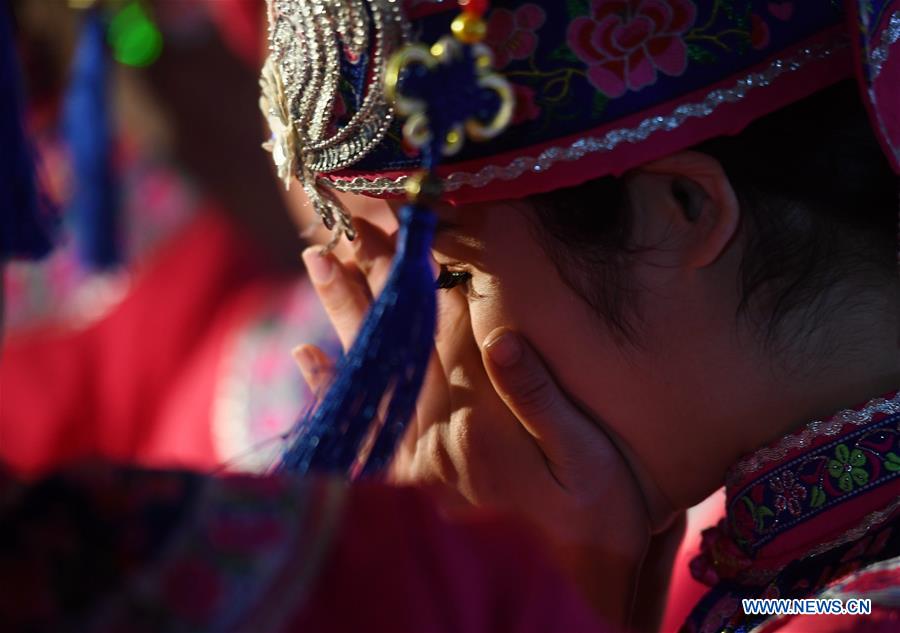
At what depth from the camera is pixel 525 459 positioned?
1.21 m

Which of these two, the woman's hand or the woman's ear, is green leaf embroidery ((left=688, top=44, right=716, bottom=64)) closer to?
the woman's ear

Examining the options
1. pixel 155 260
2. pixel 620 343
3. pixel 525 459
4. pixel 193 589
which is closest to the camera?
pixel 193 589

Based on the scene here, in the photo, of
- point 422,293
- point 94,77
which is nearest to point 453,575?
point 422,293

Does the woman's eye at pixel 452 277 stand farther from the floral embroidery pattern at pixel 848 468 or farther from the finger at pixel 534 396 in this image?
the floral embroidery pattern at pixel 848 468

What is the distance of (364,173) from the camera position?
1.10m

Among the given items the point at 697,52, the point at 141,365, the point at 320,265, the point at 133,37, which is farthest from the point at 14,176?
the point at 133,37

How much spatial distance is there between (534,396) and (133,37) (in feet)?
7.41

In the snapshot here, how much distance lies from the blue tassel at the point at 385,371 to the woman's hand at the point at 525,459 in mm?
260

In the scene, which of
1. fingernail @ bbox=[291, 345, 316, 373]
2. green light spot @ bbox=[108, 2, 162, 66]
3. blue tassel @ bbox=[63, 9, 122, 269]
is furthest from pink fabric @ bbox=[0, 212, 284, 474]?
fingernail @ bbox=[291, 345, 316, 373]

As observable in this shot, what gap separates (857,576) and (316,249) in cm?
69

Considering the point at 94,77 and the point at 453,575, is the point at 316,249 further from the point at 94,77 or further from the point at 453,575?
the point at 94,77

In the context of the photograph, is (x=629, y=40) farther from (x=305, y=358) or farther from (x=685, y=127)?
(x=305, y=358)

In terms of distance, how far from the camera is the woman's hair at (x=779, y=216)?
1072 mm

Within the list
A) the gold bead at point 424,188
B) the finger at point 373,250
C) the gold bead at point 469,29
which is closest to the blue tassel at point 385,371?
the gold bead at point 424,188
